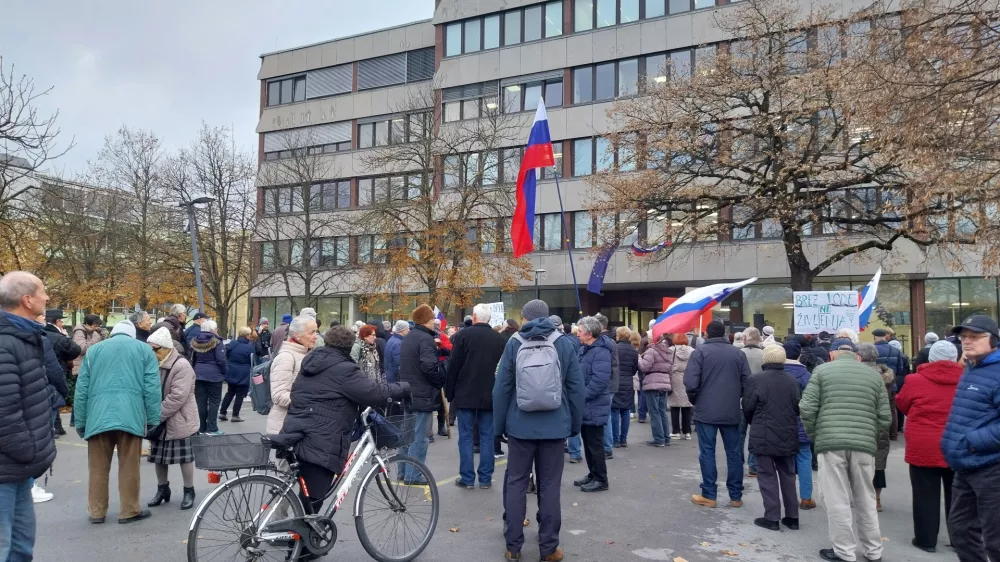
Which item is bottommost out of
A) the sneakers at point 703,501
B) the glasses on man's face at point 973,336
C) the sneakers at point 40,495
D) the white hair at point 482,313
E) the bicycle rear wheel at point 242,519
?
the sneakers at point 703,501

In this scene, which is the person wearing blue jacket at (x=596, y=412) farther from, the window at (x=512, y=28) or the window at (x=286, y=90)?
the window at (x=286, y=90)

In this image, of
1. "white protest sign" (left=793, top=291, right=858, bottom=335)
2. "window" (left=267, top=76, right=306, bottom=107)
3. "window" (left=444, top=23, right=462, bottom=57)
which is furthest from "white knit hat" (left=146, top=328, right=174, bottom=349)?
"window" (left=267, top=76, right=306, bottom=107)

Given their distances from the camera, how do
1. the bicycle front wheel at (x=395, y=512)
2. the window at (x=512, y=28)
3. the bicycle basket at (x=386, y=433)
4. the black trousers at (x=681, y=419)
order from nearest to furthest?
the bicycle front wheel at (x=395, y=512)
the bicycle basket at (x=386, y=433)
the black trousers at (x=681, y=419)
the window at (x=512, y=28)

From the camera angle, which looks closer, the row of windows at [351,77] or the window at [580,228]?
the window at [580,228]

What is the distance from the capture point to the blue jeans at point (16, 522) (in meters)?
4.09

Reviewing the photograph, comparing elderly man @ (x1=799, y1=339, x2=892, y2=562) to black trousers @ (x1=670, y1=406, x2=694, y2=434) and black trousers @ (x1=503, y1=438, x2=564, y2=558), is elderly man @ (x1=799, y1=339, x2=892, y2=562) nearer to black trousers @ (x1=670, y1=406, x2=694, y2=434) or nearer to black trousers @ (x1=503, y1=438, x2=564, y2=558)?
black trousers @ (x1=503, y1=438, x2=564, y2=558)

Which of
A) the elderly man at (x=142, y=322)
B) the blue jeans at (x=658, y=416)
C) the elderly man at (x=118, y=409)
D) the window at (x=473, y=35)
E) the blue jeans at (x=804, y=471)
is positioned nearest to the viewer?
the elderly man at (x=118, y=409)

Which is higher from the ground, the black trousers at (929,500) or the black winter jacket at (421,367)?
the black winter jacket at (421,367)

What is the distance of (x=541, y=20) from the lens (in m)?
33.8

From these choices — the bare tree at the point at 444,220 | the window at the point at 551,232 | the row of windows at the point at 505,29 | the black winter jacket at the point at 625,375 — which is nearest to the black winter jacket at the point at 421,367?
the black winter jacket at the point at 625,375

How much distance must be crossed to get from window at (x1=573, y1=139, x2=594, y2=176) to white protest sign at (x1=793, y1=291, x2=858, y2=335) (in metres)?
19.2

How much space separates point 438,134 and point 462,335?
82.7 ft

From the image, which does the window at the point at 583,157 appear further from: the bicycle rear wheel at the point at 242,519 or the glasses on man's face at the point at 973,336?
the bicycle rear wheel at the point at 242,519

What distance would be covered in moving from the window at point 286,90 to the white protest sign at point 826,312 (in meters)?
35.4
